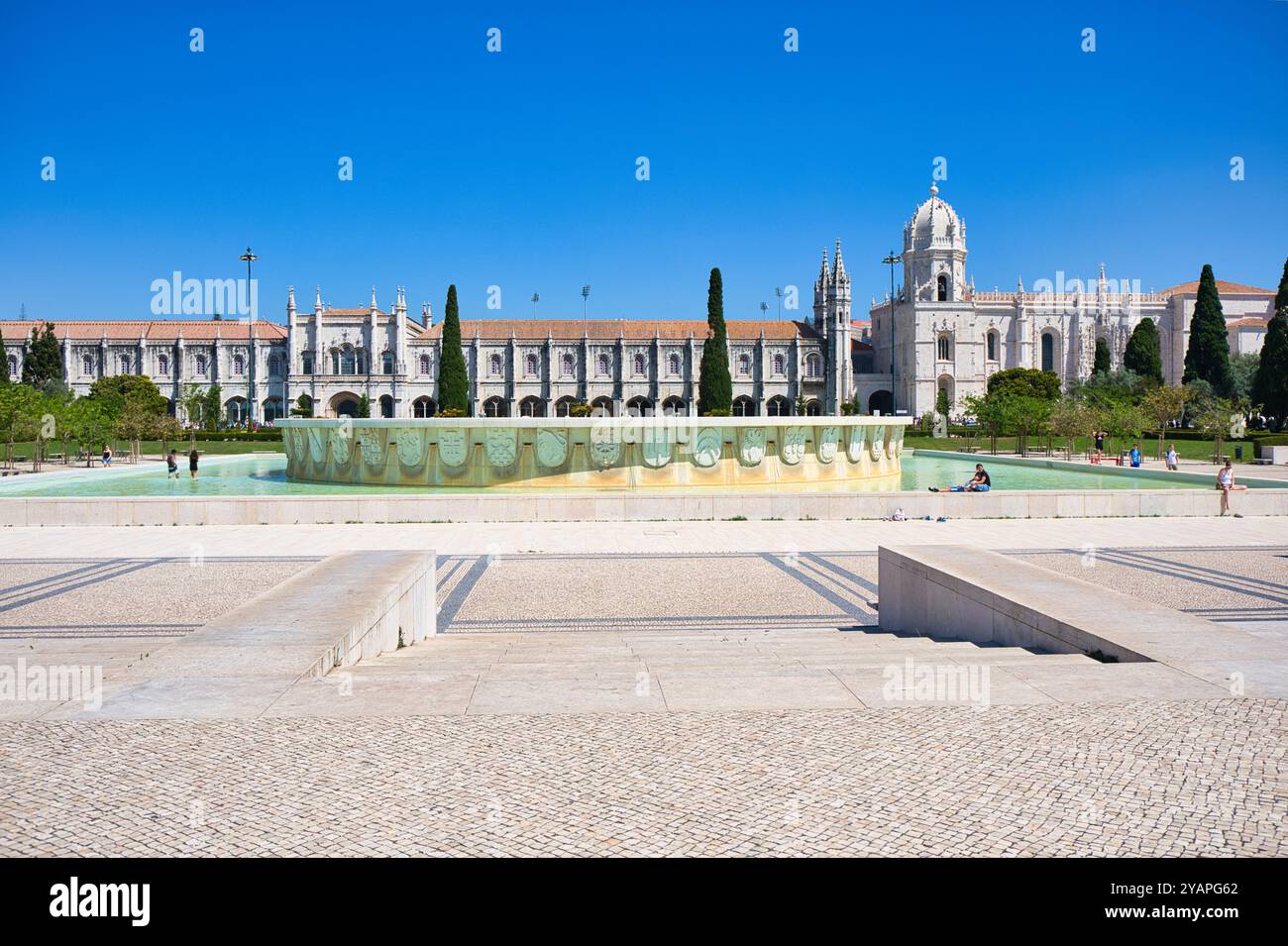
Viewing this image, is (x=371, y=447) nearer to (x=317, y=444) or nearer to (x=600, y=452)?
(x=317, y=444)

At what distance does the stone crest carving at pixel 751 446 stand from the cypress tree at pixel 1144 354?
52134 mm

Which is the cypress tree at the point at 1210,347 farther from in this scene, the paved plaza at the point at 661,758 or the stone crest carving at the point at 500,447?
the paved plaza at the point at 661,758

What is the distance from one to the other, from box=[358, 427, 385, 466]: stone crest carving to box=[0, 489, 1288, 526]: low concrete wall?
16.6 feet

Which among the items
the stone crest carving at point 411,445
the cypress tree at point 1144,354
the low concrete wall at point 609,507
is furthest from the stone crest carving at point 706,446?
the cypress tree at point 1144,354

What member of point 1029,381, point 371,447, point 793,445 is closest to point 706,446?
point 793,445

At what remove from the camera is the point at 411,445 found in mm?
18484

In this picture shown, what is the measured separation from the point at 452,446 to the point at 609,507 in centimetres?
501

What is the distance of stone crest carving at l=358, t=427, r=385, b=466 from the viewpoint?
19.0 metres

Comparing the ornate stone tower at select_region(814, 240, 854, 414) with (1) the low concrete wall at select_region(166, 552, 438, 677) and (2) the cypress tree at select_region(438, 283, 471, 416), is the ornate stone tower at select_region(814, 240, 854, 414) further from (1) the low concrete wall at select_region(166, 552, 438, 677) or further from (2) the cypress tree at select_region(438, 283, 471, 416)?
(1) the low concrete wall at select_region(166, 552, 438, 677)

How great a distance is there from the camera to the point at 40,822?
111 inches

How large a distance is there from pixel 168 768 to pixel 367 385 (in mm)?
70450

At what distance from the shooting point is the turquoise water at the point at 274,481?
739 inches
